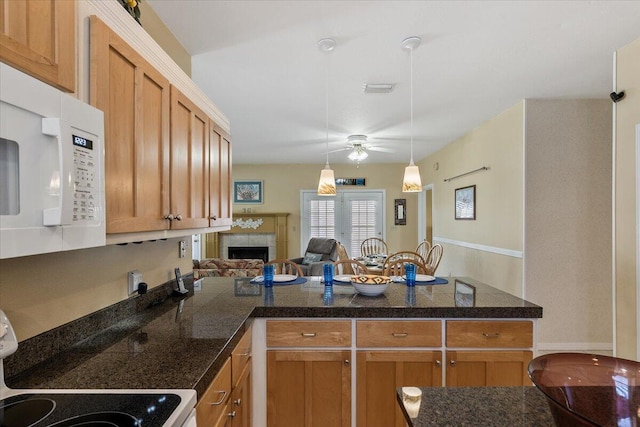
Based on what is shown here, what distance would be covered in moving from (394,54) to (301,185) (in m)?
5.16

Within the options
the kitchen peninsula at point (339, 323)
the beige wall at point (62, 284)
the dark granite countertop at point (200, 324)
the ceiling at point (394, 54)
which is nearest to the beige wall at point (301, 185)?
the ceiling at point (394, 54)

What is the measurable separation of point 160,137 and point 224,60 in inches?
58.6

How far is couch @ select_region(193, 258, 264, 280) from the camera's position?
3672 millimetres

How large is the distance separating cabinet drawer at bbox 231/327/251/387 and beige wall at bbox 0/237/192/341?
618 mm

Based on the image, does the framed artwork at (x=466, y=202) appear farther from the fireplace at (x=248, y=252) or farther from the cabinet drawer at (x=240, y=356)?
the fireplace at (x=248, y=252)

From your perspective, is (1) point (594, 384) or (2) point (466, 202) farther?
(2) point (466, 202)

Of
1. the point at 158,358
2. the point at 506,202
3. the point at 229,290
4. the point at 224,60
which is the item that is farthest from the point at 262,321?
the point at 506,202

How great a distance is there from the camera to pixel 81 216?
0.81 m

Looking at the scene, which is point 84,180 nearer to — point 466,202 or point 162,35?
point 162,35

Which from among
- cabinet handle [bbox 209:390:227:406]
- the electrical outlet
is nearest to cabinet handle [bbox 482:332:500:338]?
cabinet handle [bbox 209:390:227:406]

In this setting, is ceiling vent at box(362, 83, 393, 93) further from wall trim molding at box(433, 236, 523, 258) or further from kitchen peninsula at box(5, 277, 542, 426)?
wall trim molding at box(433, 236, 523, 258)

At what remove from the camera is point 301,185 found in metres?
7.54

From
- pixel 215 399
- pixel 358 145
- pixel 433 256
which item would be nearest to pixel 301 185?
pixel 358 145

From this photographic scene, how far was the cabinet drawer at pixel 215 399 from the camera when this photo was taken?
105cm
